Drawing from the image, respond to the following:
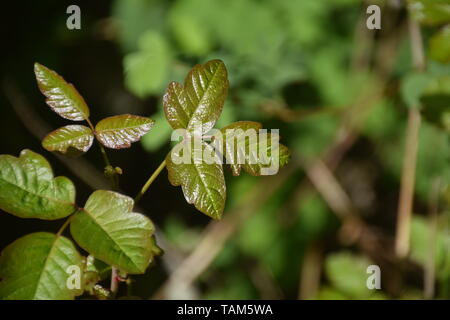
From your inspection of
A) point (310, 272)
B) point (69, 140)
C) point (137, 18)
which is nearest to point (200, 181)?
point (69, 140)

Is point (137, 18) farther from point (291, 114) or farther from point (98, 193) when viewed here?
point (98, 193)

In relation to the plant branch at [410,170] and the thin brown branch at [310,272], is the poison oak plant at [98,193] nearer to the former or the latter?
the plant branch at [410,170]

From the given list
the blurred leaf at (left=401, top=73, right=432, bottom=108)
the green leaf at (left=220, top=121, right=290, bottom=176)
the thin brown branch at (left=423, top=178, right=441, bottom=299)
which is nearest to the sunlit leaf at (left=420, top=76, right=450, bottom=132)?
the blurred leaf at (left=401, top=73, right=432, bottom=108)

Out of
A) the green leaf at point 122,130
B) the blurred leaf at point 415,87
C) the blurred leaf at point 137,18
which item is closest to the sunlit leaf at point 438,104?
the blurred leaf at point 415,87

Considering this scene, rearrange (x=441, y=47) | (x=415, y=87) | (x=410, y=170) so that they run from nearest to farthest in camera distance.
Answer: (x=441, y=47) < (x=415, y=87) < (x=410, y=170)

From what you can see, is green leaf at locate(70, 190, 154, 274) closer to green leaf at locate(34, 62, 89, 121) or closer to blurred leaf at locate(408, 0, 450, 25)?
green leaf at locate(34, 62, 89, 121)

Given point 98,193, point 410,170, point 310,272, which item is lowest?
point 310,272
